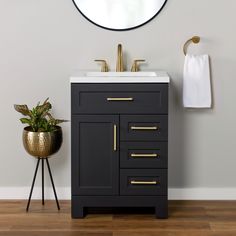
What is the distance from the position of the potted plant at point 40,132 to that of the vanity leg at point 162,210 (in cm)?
64

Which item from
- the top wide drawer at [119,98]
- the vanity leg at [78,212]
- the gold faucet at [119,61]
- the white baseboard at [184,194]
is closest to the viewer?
the top wide drawer at [119,98]

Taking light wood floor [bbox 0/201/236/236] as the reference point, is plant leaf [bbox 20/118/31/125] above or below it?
above

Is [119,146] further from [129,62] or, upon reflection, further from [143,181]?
[129,62]

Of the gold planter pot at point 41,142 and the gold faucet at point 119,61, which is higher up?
the gold faucet at point 119,61

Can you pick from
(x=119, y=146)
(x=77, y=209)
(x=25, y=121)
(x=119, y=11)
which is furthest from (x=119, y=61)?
(x=77, y=209)

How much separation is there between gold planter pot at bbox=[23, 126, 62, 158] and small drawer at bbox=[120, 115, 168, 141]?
1.39 feet

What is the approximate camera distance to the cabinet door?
3.49 meters

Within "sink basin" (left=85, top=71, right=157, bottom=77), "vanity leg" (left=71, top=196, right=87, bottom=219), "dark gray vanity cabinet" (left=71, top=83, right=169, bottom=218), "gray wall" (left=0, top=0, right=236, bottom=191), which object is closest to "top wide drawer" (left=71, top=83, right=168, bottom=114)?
"dark gray vanity cabinet" (left=71, top=83, right=169, bottom=218)

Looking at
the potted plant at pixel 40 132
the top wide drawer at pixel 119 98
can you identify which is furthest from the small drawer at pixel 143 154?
the potted plant at pixel 40 132

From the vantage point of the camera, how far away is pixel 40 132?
3582 mm

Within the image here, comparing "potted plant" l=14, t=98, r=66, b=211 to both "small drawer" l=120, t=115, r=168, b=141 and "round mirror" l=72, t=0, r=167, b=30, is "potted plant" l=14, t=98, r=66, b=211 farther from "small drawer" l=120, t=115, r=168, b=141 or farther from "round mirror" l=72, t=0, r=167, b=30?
"round mirror" l=72, t=0, r=167, b=30

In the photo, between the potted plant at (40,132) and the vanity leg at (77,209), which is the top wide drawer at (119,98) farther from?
the vanity leg at (77,209)

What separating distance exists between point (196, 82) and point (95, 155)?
804 mm

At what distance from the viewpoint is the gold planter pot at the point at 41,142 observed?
141 inches
